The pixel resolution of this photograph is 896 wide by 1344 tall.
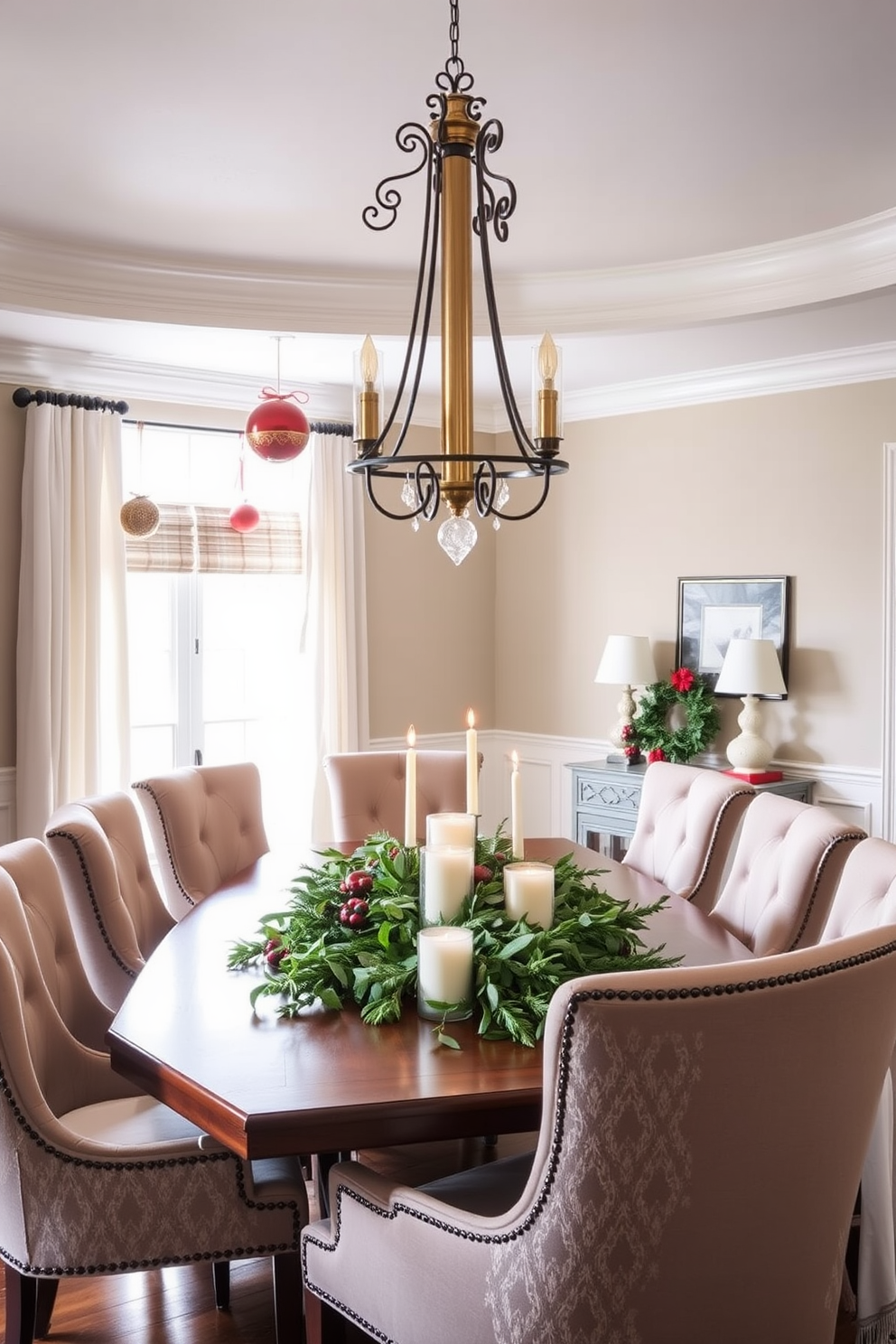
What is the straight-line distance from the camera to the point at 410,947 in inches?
85.8

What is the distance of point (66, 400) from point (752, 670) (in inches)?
115

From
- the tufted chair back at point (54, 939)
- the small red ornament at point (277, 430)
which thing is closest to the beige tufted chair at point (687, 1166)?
the tufted chair back at point (54, 939)

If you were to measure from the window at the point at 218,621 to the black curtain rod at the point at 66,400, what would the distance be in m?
0.25

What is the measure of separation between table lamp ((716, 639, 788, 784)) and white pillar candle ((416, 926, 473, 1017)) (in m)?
2.97

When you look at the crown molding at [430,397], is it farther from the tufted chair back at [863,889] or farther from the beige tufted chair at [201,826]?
the tufted chair back at [863,889]

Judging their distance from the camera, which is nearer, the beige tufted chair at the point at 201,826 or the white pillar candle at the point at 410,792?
the white pillar candle at the point at 410,792

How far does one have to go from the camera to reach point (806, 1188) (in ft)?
4.89

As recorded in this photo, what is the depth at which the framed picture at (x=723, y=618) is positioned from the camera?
196 inches

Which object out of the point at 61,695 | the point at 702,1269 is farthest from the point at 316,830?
the point at 702,1269

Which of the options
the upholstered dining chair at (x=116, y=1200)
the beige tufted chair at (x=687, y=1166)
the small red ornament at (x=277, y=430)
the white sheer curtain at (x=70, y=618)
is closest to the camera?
the beige tufted chair at (x=687, y=1166)

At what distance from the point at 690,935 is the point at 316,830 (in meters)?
3.33

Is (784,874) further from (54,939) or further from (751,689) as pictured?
(751,689)

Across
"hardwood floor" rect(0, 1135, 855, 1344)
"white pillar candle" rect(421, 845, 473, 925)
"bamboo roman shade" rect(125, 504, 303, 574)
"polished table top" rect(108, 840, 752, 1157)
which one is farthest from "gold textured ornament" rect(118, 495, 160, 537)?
"white pillar candle" rect(421, 845, 473, 925)

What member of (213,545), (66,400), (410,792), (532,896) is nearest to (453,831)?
(410,792)
